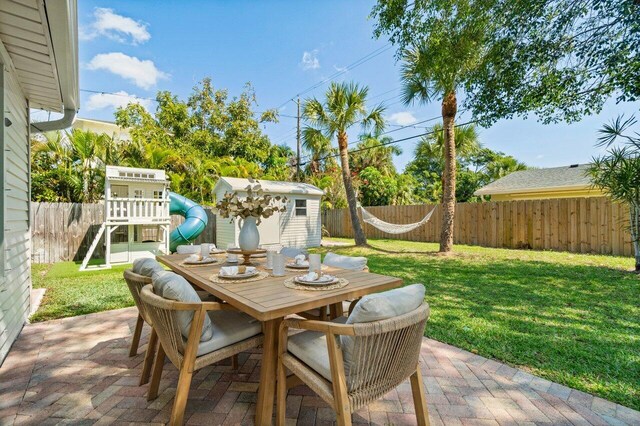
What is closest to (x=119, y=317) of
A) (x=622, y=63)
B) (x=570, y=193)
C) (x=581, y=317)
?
(x=581, y=317)

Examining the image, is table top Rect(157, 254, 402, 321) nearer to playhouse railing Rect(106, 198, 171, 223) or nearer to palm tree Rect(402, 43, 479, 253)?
palm tree Rect(402, 43, 479, 253)

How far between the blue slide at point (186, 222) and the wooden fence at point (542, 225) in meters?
7.77

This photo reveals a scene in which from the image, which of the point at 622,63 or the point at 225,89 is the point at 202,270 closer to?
the point at 622,63

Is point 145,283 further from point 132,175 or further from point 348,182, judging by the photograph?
point 348,182

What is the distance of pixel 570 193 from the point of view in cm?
1091

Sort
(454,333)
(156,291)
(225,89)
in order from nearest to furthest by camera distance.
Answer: (156,291) → (454,333) → (225,89)

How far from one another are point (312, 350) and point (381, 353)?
40cm

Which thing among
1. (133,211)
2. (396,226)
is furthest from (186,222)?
(396,226)

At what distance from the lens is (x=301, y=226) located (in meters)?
10.7

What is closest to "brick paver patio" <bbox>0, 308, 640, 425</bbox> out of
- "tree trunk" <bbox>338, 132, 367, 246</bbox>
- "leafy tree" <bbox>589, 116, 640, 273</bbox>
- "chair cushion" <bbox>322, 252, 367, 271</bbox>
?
"chair cushion" <bbox>322, 252, 367, 271</bbox>

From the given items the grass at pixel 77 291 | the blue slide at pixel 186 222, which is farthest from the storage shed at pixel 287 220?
the grass at pixel 77 291

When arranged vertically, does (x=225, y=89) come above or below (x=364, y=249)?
above

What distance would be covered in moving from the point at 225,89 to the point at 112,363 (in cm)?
1495

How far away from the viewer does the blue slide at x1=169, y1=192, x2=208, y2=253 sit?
8.37 meters
